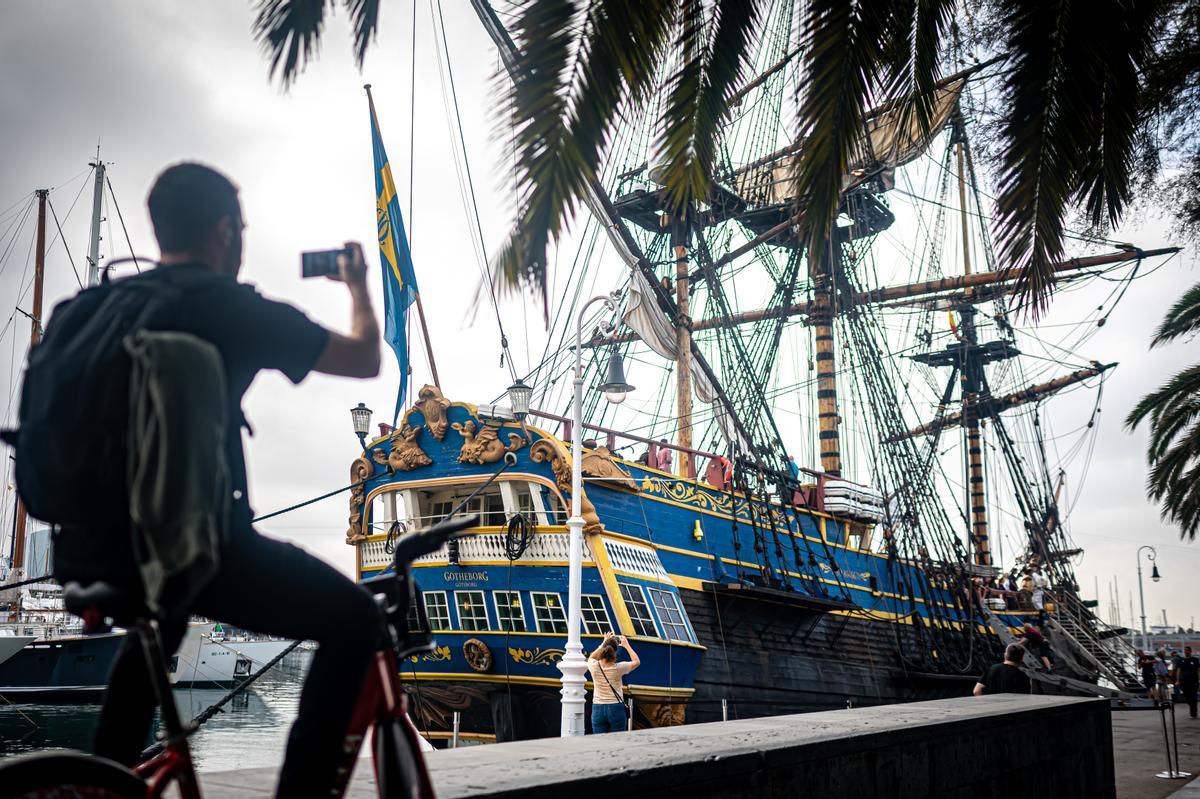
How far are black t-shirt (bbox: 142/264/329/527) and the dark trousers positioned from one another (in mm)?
121

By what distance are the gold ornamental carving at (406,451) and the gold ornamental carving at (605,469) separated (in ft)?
8.58

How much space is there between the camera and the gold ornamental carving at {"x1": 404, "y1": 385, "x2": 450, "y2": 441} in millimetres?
15180

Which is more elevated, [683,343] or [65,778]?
[683,343]

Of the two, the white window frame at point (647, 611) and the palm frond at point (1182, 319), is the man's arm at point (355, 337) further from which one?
the palm frond at point (1182, 319)

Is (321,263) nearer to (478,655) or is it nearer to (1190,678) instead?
(478,655)

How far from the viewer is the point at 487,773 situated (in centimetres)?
272

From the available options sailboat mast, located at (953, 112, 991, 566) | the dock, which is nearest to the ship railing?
the dock

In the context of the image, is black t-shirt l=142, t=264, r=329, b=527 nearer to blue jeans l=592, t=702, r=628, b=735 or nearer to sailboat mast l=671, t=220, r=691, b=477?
blue jeans l=592, t=702, r=628, b=735

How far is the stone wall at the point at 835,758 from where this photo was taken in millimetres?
2754

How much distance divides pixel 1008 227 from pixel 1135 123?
3.10ft

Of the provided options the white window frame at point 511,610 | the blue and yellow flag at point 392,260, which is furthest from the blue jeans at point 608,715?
the blue and yellow flag at point 392,260

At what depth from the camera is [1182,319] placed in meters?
15.0

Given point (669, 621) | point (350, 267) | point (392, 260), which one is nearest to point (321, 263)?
point (350, 267)

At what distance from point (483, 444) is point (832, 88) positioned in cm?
1123
